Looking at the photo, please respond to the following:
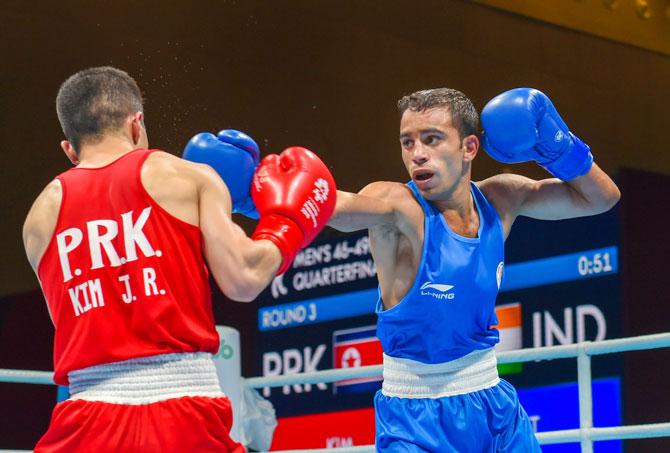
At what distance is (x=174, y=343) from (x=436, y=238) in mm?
920

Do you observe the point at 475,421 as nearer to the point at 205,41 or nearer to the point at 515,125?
the point at 515,125

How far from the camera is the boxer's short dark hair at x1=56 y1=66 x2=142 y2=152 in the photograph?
1973mm

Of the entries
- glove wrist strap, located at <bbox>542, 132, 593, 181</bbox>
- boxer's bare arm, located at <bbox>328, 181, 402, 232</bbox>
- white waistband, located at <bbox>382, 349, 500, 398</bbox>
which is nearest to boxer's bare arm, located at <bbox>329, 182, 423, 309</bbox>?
boxer's bare arm, located at <bbox>328, 181, 402, 232</bbox>

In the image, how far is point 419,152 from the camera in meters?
2.66

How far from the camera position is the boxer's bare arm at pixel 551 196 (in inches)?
111

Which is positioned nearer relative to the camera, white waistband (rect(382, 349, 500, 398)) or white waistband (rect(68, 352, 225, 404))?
white waistband (rect(68, 352, 225, 404))

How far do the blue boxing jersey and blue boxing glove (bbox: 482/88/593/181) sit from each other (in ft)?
0.92

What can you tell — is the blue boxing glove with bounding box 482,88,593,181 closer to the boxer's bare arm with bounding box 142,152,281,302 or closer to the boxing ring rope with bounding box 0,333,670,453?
the boxing ring rope with bounding box 0,333,670,453

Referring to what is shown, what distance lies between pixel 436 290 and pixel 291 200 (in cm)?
55

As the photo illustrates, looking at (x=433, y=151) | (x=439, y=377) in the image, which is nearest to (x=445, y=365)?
(x=439, y=377)

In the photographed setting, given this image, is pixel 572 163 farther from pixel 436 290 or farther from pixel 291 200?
pixel 291 200

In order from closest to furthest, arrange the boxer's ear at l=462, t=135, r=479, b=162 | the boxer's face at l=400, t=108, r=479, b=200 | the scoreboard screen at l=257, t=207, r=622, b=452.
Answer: the boxer's face at l=400, t=108, r=479, b=200 < the boxer's ear at l=462, t=135, r=479, b=162 < the scoreboard screen at l=257, t=207, r=622, b=452

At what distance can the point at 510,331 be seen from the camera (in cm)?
482

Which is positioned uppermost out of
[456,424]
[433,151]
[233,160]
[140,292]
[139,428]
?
[433,151]
